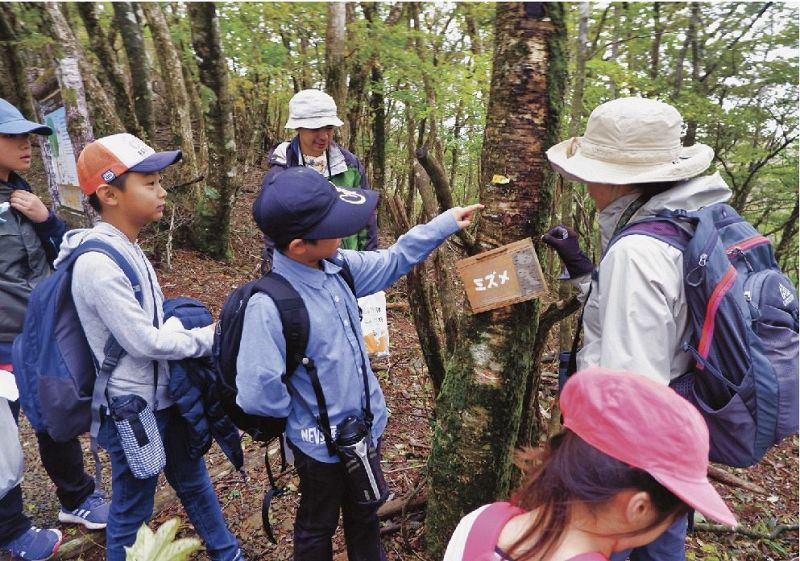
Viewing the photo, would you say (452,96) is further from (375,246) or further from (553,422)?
(553,422)

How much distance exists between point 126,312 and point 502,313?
168cm

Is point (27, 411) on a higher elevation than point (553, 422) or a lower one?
higher

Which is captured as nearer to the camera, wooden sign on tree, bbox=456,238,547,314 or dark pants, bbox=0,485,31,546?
wooden sign on tree, bbox=456,238,547,314

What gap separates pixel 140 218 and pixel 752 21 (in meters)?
10.7

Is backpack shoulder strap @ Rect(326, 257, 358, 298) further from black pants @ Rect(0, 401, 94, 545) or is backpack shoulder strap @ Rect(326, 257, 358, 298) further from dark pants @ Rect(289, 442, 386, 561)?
black pants @ Rect(0, 401, 94, 545)

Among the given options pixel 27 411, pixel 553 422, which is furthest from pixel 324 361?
pixel 553 422

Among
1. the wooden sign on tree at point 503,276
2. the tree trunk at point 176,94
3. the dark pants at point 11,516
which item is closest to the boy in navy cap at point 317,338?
the wooden sign on tree at point 503,276

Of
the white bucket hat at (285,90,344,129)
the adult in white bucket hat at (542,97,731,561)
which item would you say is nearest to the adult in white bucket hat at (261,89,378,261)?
the white bucket hat at (285,90,344,129)

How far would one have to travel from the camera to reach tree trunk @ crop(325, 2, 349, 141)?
25.4 ft

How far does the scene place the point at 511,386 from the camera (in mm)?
2395

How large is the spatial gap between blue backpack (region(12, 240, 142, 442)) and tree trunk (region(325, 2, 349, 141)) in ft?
19.7

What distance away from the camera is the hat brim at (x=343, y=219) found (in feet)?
6.55

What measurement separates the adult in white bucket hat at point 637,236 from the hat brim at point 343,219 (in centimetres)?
82

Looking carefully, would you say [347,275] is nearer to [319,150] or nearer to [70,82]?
[319,150]
